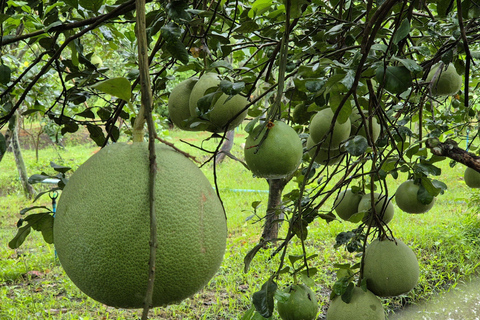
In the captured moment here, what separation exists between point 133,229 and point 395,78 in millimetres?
596

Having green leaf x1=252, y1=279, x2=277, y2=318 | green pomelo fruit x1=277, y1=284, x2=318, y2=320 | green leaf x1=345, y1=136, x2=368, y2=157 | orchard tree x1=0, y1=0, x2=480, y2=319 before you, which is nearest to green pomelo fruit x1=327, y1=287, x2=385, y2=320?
orchard tree x1=0, y1=0, x2=480, y2=319

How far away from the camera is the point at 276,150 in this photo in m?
0.92

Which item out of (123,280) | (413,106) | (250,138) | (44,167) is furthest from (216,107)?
(44,167)

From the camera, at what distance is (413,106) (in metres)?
1.85

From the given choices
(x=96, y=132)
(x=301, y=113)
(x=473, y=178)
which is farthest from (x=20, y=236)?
(x=473, y=178)

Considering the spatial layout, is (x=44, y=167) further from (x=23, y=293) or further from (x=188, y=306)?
(x=188, y=306)

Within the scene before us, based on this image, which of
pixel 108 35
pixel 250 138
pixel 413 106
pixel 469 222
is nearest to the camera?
pixel 250 138

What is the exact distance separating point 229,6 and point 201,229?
1257 mm

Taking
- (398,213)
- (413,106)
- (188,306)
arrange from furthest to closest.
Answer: (398,213), (188,306), (413,106)

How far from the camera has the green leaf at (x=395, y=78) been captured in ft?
2.71

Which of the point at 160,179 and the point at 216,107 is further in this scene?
the point at 216,107

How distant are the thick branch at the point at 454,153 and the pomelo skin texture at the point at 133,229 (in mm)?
1138

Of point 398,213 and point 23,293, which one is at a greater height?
point 23,293

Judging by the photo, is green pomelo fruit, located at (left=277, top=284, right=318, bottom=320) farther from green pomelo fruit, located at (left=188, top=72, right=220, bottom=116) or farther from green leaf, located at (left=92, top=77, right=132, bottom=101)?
green leaf, located at (left=92, top=77, right=132, bottom=101)
